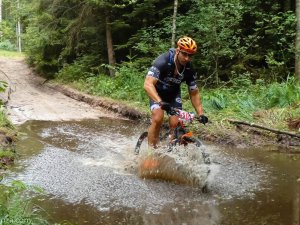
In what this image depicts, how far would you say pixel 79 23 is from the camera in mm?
20219

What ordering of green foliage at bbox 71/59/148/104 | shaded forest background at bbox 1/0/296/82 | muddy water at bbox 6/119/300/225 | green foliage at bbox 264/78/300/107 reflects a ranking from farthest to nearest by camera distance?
green foliage at bbox 71/59/148/104 < shaded forest background at bbox 1/0/296/82 < green foliage at bbox 264/78/300/107 < muddy water at bbox 6/119/300/225

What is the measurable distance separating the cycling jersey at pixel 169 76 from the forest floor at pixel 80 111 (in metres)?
2.42

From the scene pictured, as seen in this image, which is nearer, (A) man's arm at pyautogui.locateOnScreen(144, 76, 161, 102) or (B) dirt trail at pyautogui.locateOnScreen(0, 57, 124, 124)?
(A) man's arm at pyautogui.locateOnScreen(144, 76, 161, 102)

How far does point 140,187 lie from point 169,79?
1955 millimetres

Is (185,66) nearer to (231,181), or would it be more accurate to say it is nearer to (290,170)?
(231,181)

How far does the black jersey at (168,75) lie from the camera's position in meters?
6.79

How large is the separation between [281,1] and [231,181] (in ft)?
37.3

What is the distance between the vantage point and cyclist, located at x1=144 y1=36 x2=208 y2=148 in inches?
258

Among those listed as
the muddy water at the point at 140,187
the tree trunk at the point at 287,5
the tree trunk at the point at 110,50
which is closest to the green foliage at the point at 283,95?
the muddy water at the point at 140,187

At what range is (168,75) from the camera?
6.93 metres

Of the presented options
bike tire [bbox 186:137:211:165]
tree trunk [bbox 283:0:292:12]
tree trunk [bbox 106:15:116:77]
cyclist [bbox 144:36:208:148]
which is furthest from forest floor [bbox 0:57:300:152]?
tree trunk [bbox 283:0:292:12]

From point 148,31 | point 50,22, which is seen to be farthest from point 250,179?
point 50,22

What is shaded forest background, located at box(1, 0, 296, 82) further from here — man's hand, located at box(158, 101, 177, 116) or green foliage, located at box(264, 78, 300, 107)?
man's hand, located at box(158, 101, 177, 116)

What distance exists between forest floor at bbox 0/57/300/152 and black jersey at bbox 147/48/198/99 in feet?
7.92
